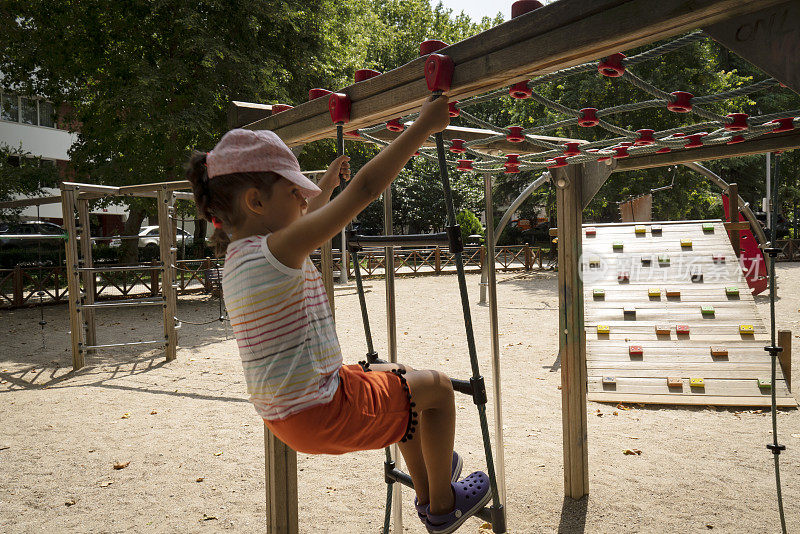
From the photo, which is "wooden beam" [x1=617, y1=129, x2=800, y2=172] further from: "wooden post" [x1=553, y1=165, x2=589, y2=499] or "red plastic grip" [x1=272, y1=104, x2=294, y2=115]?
"red plastic grip" [x1=272, y1=104, x2=294, y2=115]

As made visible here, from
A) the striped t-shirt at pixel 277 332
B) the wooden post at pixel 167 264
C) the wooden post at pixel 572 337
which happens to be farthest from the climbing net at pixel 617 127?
the wooden post at pixel 167 264

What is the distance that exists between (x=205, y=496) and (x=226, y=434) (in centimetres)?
130

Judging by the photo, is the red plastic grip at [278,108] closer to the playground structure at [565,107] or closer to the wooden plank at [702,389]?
the playground structure at [565,107]

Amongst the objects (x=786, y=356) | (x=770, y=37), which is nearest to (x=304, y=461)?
(x=770, y=37)

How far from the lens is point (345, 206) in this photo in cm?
154

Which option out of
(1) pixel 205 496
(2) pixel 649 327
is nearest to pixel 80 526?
(1) pixel 205 496

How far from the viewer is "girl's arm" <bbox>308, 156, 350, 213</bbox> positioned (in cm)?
225

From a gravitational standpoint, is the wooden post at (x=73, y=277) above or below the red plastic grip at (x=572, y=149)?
Result: below

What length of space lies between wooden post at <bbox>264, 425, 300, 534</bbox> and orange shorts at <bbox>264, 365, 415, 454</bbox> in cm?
123

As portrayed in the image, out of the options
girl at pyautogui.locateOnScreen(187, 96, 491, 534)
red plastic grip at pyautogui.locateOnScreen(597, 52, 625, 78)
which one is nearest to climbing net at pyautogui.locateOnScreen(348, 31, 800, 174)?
red plastic grip at pyautogui.locateOnScreen(597, 52, 625, 78)

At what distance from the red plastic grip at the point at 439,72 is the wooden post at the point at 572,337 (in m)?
1.97

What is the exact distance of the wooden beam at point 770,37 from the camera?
1.36 meters

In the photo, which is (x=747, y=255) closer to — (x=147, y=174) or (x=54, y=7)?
(x=147, y=174)

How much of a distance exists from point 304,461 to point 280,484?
5.64 feet
